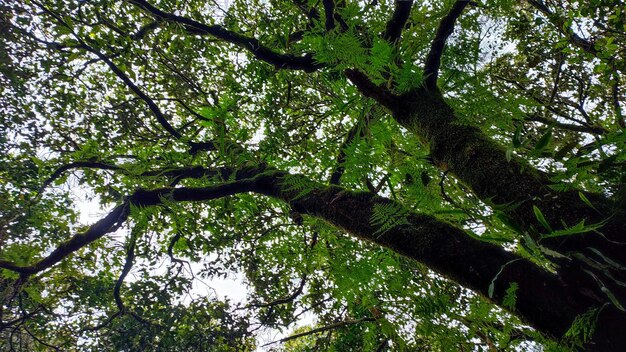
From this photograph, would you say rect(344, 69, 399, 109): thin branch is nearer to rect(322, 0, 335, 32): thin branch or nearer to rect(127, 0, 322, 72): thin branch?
rect(322, 0, 335, 32): thin branch

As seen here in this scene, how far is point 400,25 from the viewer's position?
2.10m

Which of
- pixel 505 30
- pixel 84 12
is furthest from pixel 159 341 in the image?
pixel 505 30

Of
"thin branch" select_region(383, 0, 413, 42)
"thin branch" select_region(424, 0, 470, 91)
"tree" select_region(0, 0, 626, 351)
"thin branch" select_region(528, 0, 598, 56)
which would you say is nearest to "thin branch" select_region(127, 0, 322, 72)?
"tree" select_region(0, 0, 626, 351)

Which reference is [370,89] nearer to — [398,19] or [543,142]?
[398,19]

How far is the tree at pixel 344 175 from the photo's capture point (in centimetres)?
Result: 125

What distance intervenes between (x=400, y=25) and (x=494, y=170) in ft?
3.56

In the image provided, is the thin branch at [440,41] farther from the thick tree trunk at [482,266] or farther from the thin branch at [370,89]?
the thick tree trunk at [482,266]

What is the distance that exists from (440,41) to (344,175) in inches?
33.6

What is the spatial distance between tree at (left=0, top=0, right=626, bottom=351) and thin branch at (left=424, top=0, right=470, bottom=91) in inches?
0.4

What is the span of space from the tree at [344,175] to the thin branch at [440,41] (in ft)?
0.04

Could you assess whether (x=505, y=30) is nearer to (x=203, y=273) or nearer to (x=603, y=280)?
(x=603, y=280)

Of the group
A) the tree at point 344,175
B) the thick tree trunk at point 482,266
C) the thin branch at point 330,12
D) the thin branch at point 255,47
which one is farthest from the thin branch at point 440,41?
the thin branch at point 255,47

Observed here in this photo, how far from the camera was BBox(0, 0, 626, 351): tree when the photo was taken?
125 cm

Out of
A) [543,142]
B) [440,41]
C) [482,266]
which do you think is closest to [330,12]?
[440,41]
